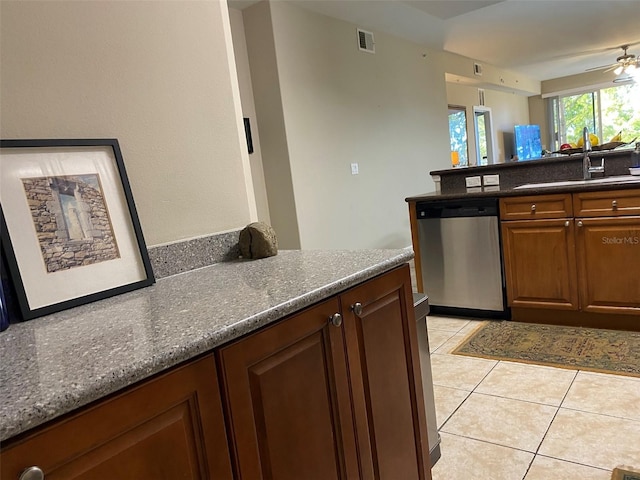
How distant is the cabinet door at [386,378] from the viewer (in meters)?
1.16

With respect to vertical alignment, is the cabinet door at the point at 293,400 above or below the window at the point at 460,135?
below

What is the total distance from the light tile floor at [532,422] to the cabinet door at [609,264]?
65cm

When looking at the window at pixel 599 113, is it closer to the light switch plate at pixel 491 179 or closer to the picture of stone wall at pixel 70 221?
the light switch plate at pixel 491 179

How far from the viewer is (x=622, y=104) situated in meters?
10.5

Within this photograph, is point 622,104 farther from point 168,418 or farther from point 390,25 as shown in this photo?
point 168,418

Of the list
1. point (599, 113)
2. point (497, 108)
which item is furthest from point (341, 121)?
point (599, 113)

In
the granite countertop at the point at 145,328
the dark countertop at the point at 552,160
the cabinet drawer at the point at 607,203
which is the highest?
the dark countertop at the point at 552,160

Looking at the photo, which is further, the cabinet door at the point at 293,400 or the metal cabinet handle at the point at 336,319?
the metal cabinet handle at the point at 336,319

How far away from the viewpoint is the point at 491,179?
3.59 meters

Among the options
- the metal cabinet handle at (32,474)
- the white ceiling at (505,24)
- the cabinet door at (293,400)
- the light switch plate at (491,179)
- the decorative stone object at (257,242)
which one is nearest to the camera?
the metal cabinet handle at (32,474)

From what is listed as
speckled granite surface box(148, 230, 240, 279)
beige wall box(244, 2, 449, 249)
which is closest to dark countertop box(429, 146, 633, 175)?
beige wall box(244, 2, 449, 249)

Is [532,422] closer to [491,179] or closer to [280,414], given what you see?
[280,414]

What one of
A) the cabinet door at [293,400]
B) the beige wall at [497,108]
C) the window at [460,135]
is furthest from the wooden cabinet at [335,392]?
the window at [460,135]

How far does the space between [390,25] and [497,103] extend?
526 centimetres
